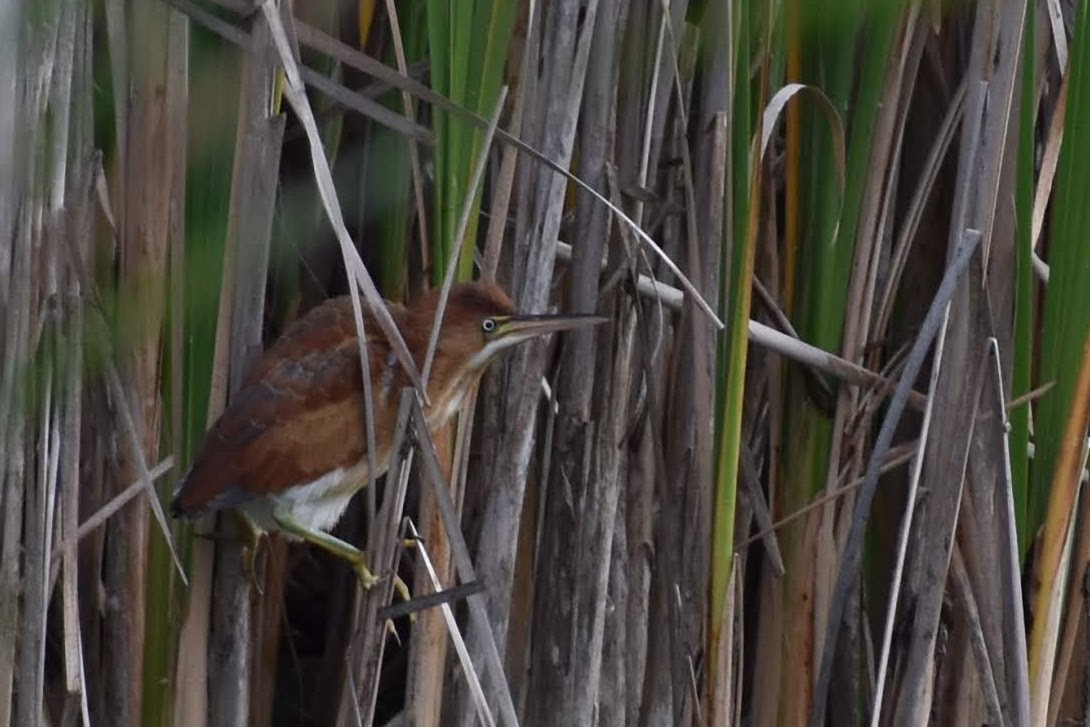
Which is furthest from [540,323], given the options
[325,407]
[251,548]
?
[251,548]

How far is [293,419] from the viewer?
1.71 meters

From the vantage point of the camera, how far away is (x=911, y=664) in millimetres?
1686

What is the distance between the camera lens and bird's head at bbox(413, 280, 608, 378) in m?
1.62

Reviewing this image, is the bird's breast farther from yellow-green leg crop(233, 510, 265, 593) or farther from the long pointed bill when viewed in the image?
the long pointed bill

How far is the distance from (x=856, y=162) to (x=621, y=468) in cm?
41

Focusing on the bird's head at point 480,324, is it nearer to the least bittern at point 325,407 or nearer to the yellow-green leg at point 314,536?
the least bittern at point 325,407

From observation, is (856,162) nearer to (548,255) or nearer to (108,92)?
(548,255)

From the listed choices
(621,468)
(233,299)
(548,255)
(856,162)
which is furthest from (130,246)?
(856,162)

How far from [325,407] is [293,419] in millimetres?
57

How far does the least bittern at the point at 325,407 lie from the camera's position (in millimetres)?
1603

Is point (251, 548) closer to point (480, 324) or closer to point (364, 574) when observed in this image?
point (364, 574)

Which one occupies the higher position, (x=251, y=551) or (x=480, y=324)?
(x=480, y=324)

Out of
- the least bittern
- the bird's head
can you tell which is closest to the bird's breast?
the least bittern

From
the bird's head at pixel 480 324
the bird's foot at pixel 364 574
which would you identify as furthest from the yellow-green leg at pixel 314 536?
the bird's head at pixel 480 324
